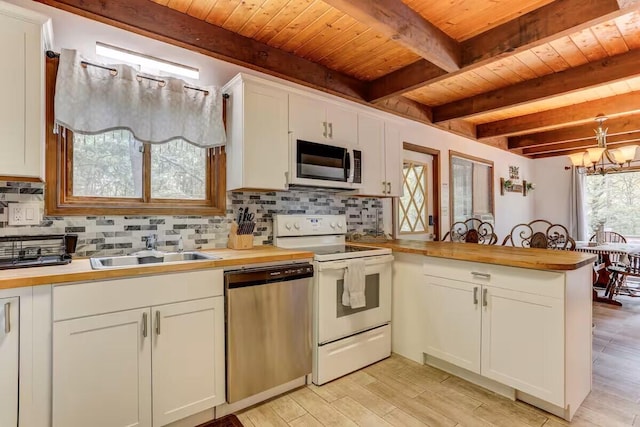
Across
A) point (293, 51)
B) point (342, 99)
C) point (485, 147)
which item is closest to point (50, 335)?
point (293, 51)

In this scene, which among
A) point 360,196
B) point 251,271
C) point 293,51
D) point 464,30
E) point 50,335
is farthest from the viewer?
point 360,196

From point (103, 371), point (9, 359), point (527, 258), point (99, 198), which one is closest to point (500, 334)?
point (527, 258)

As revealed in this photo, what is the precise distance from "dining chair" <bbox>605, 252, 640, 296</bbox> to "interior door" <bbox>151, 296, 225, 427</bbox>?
4725 mm

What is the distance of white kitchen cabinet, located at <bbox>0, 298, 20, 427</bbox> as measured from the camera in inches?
53.1

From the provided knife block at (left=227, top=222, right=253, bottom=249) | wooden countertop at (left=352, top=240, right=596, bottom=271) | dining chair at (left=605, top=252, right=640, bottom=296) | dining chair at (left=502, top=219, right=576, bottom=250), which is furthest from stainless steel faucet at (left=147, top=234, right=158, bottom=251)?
dining chair at (left=605, top=252, right=640, bottom=296)

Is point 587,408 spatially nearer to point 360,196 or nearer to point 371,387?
point 371,387

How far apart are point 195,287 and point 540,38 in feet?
8.64

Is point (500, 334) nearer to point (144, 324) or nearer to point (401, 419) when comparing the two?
point (401, 419)

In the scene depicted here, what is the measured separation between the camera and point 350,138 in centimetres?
288

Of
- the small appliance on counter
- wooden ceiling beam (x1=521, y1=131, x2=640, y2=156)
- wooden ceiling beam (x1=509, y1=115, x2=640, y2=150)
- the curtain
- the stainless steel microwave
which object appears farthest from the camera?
the curtain

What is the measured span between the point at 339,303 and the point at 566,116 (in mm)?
3902

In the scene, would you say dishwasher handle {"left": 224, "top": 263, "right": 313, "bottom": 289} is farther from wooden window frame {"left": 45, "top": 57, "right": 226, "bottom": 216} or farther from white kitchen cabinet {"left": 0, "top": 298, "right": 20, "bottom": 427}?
white kitchen cabinet {"left": 0, "top": 298, "right": 20, "bottom": 427}

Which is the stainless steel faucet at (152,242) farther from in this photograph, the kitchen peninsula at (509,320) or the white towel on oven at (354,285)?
the kitchen peninsula at (509,320)

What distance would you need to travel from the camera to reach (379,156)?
10.2 ft
